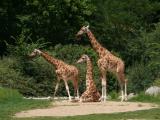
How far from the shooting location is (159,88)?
2439cm

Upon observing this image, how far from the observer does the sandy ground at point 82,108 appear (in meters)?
17.0

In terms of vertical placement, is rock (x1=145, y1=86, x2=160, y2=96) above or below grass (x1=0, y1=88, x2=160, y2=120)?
below

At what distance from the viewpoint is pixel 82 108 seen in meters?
18.4

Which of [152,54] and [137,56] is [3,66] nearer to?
[152,54]

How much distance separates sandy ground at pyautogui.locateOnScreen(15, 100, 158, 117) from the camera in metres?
17.0

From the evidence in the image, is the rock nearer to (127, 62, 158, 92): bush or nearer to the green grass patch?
(127, 62, 158, 92): bush

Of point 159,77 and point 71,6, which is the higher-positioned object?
point 71,6

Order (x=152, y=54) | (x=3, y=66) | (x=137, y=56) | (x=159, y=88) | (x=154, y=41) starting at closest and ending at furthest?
(x=159, y=88), (x=3, y=66), (x=152, y=54), (x=154, y=41), (x=137, y=56)

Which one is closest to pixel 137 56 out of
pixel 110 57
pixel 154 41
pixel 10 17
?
pixel 154 41

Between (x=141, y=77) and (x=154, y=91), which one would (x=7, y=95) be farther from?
(x=141, y=77)

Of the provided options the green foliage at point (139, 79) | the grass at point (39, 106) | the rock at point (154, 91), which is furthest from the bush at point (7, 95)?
the green foliage at point (139, 79)

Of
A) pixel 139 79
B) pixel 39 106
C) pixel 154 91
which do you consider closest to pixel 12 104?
pixel 39 106

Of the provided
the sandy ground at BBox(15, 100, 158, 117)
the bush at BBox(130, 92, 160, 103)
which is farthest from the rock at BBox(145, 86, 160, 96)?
the sandy ground at BBox(15, 100, 158, 117)

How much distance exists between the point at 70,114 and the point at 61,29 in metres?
23.9
